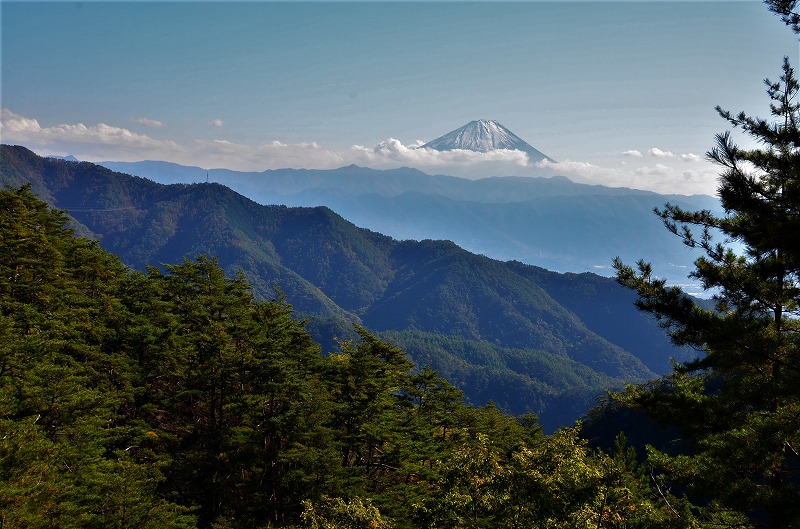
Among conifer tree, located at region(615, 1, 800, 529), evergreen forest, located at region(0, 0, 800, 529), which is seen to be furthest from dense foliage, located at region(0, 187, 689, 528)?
conifer tree, located at region(615, 1, 800, 529)

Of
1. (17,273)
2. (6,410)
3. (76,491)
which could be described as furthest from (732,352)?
(17,273)

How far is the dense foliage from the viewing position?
12125 mm

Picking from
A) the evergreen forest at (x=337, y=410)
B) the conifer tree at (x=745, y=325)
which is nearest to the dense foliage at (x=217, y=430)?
the evergreen forest at (x=337, y=410)

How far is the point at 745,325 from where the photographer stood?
10641 millimetres

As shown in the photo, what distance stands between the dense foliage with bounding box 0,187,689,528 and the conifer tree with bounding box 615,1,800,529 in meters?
2.03

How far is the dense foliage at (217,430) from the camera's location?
12.1 meters

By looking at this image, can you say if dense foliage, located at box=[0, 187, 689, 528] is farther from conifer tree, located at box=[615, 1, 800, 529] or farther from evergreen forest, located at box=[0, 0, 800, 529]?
conifer tree, located at box=[615, 1, 800, 529]

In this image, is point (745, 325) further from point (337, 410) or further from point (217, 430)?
point (217, 430)

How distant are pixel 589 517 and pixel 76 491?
50.2 feet

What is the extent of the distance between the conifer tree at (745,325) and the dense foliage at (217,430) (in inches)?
79.8

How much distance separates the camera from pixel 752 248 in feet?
37.7

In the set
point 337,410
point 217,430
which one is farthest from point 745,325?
point 217,430

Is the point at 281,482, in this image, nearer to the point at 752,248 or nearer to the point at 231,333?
the point at 231,333

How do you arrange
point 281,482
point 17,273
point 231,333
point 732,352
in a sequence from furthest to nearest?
point 231,333 → point 17,273 → point 281,482 → point 732,352
